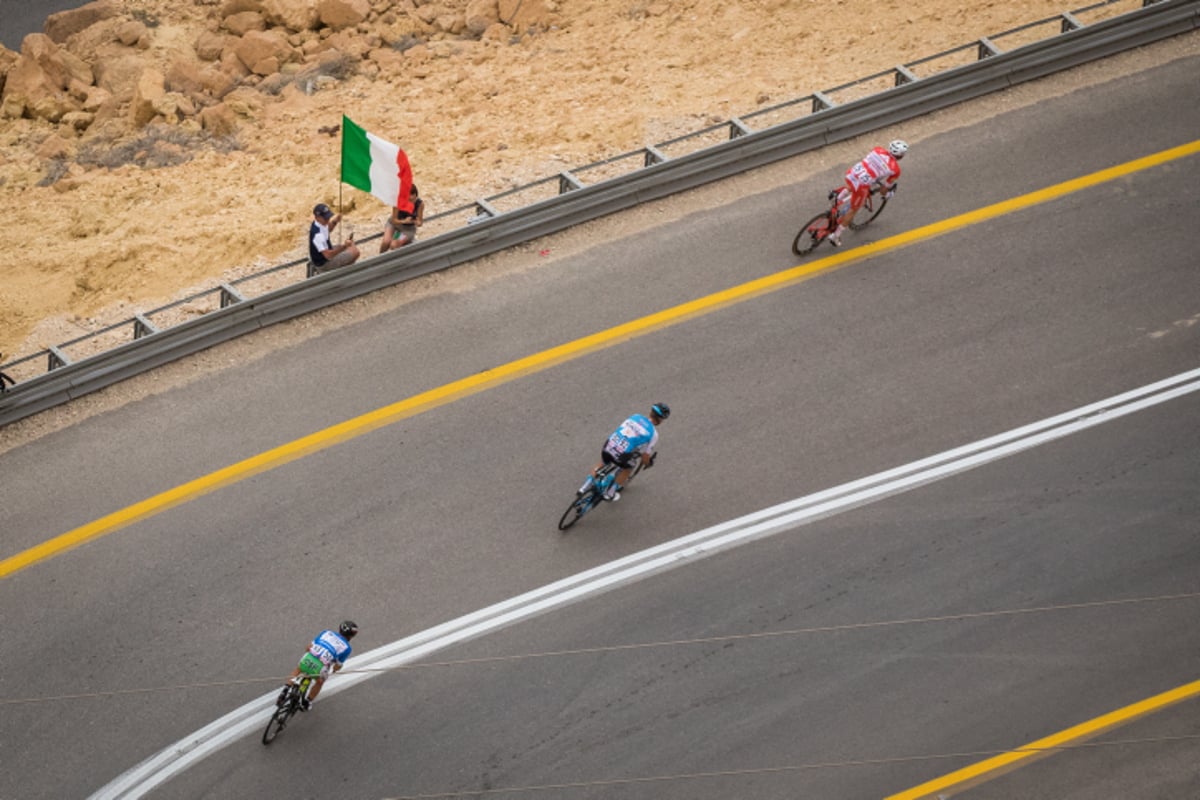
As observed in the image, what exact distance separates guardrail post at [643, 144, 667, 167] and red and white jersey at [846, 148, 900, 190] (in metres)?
2.98

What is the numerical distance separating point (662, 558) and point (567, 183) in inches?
244

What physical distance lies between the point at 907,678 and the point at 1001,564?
74.0 inches

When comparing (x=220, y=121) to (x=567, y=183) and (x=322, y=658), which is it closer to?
(x=567, y=183)

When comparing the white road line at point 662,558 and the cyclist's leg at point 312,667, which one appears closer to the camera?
the cyclist's leg at point 312,667

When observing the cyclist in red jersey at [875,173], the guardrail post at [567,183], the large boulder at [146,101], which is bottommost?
the cyclist in red jersey at [875,173]

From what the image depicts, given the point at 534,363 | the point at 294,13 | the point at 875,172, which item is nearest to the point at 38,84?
the point at 294,13

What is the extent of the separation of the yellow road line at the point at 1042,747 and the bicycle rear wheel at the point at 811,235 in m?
7.23

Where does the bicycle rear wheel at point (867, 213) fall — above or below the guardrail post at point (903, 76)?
below

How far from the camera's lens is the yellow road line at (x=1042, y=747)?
12539 millimetres

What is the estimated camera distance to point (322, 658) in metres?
12.5

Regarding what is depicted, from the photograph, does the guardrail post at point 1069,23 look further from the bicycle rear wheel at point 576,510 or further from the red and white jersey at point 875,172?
the bicycle rear wheel at point 576,510

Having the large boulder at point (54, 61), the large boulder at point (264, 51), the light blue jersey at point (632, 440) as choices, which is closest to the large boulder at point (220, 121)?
the large boulder at point (264, 51)

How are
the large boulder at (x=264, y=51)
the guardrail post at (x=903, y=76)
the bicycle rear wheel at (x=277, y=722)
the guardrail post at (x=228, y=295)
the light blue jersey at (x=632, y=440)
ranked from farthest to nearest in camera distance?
the large boulder at (x=264, y=51), the guardrail post at (x=903, y=76), the guardrail post at (x=228, y=295), the light blue jersey at (x=632, y=440), the bicycle rear wheel at (x=277, y=722)

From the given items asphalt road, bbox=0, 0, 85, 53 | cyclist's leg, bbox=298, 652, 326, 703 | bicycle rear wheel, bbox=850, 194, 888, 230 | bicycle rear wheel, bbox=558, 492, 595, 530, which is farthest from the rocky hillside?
cyclist's leg, bbox=298, 652, 326, 703
